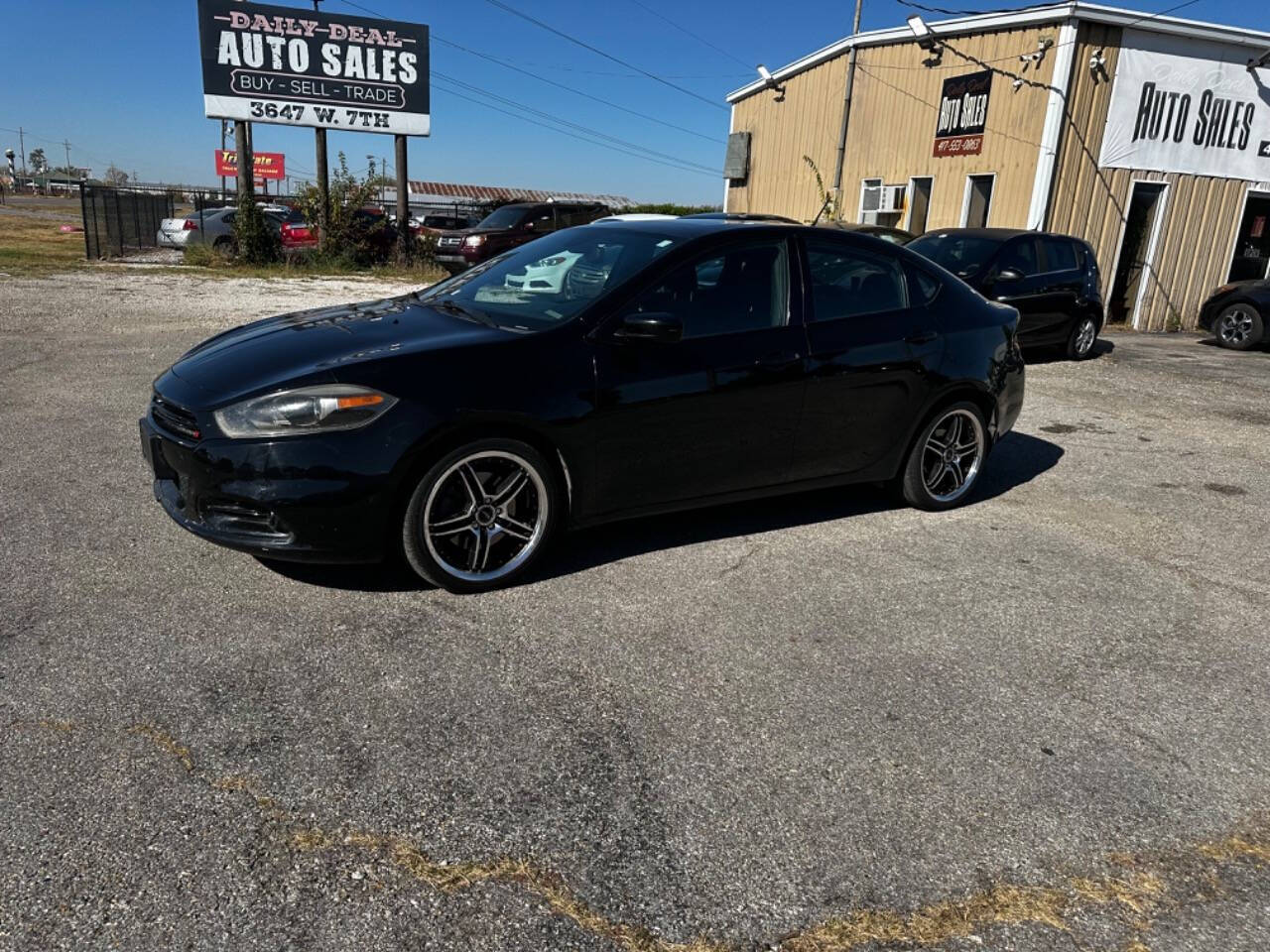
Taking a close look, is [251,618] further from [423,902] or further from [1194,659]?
[1194,659]

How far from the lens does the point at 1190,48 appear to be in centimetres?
1477

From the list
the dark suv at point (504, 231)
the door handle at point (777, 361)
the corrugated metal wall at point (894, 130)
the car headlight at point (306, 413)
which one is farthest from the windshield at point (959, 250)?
the dark suv at point (504, 231)

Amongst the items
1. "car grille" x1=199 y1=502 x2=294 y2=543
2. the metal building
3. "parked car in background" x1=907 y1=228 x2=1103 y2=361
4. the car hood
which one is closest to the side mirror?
the car hood

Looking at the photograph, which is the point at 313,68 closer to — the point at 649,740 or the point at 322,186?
the point at 322,186

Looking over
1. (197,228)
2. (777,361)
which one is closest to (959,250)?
(777,361)

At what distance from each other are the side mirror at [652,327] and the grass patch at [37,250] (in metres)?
15.7

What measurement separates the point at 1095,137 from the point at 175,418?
49.9 ft

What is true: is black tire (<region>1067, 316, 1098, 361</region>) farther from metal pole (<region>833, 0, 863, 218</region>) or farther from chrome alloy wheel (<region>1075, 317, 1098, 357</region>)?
metal pole (<region>833, 0, 863, 218</region>)

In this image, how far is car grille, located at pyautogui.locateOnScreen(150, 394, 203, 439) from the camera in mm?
3566

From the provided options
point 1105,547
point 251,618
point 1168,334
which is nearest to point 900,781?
point 251,618

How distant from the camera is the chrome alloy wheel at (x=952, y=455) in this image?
5.21 m

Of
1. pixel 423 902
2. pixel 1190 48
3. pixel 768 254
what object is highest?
pixel 1190 48

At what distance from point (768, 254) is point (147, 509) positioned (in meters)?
3.37

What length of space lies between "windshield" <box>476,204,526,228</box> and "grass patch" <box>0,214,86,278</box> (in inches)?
311
